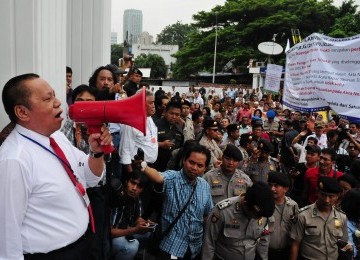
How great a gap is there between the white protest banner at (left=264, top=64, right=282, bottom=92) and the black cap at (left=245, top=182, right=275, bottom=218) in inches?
314

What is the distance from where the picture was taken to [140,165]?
10.2ft

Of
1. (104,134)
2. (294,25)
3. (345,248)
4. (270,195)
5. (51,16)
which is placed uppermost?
(294,25)

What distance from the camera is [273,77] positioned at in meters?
10.8

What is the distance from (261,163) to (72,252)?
3.77 m

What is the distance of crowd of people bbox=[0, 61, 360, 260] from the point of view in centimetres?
188

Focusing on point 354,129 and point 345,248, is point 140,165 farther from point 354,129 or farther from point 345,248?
point 354,129

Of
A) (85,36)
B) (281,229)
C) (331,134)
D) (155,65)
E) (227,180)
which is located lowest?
(281,229)

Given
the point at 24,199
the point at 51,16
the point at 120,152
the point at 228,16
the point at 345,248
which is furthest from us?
the point at 228,16

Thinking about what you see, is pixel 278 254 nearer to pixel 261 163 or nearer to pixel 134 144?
pixel 261 163

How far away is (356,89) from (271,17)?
3015 cm

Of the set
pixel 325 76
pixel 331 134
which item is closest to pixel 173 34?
pixel 331 134

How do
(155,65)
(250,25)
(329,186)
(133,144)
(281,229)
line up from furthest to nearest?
1. (155,65)
2. (250,25)
3. (133,144)
4. (281,229)
5. (329,186)

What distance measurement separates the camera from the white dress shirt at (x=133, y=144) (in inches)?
169

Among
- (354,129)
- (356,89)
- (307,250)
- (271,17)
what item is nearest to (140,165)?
(307,250)
